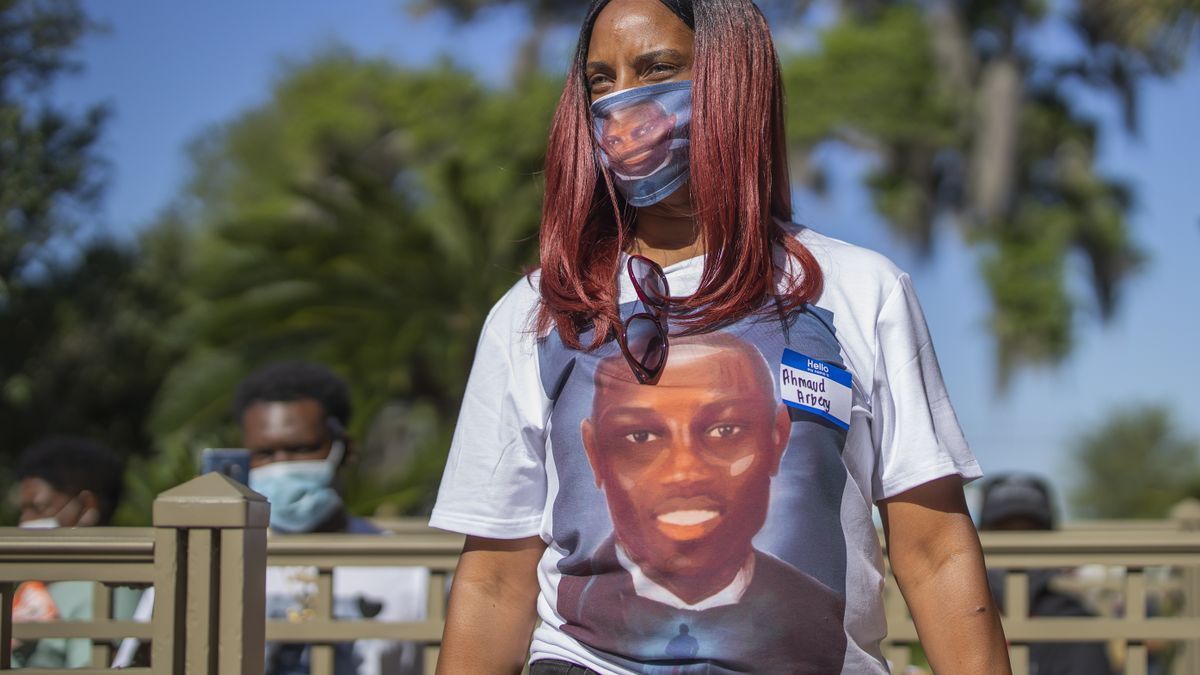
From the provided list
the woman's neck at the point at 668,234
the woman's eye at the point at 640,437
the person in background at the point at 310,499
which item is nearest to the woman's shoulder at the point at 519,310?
the woman's neck at the point at 668,234

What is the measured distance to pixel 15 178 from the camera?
43.6 feet

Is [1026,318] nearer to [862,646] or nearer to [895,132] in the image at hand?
[895,132]

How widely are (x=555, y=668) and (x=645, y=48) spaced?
94cm

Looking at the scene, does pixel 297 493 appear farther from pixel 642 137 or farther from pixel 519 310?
pixel 642 137

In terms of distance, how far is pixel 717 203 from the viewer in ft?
7.05

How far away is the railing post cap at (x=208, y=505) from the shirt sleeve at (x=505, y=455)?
0.34m

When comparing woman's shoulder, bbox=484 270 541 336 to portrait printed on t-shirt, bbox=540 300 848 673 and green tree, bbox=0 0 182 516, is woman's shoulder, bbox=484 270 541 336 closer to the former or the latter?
portrait printed on t-shirt, bbox=540 300 848 673

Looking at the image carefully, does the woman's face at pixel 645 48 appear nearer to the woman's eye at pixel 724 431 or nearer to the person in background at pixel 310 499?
the woman's eye at pixel 724 431

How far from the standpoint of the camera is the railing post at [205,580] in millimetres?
2338

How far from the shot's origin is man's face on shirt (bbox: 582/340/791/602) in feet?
6.42

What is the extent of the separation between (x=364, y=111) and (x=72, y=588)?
21.2 meters

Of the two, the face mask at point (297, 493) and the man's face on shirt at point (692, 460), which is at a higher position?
the man's face on shirt at point (692, 460)

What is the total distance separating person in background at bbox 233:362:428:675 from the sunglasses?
2.17m

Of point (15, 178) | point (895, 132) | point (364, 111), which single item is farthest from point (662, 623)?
point (364, 111)
